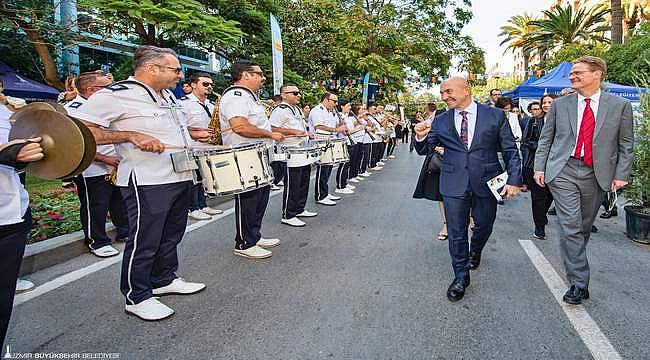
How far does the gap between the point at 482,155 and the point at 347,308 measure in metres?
1.68

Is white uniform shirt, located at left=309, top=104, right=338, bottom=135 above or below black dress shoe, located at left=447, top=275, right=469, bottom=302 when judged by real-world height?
above

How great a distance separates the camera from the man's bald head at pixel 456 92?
381 cm

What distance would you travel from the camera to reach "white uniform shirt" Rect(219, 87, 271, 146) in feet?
14.6

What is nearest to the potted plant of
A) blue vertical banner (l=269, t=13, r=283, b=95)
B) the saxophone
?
the saxophone

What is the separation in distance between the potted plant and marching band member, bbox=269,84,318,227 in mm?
4298

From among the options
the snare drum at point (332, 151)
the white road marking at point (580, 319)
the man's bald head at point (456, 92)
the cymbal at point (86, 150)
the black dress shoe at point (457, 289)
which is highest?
the man's bald head at point (456, 92)

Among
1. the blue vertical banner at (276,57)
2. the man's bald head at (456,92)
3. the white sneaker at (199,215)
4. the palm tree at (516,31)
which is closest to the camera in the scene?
the man's bald head at (456,92)

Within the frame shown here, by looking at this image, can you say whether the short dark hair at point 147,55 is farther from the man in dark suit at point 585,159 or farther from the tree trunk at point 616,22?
the tree trunk at point 616,22

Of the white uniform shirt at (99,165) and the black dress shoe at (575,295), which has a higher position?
the white uniform shirt at (99,165)

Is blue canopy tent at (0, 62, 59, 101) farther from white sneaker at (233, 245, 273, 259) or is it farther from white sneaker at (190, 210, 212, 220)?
white sneaker at (233, 245, 273, 259)

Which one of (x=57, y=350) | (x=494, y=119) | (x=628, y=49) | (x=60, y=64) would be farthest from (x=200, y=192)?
(x=628, y=49)

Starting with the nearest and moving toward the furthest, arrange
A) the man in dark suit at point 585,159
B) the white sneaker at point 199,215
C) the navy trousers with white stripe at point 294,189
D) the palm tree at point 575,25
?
the man in dark suit at point 585,159 < the navy trousers with white stripe at point 294,189 < the white sneaker at point 199,215 < the palm tree at point 575,25

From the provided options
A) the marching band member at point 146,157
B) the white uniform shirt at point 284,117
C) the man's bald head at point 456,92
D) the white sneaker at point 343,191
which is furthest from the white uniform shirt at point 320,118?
the marching band member at point 146,157

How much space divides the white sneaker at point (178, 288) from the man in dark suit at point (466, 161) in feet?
Result: 7.08
